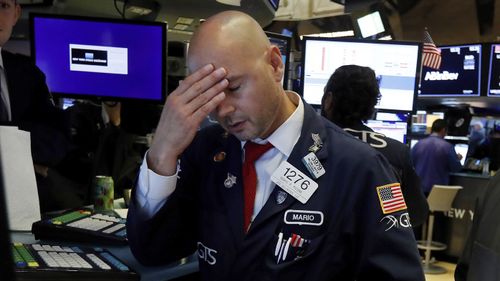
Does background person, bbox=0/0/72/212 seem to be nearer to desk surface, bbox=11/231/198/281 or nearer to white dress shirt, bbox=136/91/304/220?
desk surface, bbox=11/231/198/281

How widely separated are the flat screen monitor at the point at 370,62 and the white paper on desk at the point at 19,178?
2165 millimetres

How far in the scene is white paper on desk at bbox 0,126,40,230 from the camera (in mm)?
1556

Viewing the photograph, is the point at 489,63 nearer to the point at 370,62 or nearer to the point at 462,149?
the point at 462,149

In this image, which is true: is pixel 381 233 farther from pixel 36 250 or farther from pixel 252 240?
pixel 36 250

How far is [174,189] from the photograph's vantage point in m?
1.30

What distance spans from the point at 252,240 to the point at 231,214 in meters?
0.10

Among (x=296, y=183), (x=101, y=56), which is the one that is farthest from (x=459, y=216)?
(x=296, y=183)

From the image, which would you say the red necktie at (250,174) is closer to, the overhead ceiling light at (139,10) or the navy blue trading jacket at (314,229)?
the navy blue trading jacket at (314,229)

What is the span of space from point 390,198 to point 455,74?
5263mm

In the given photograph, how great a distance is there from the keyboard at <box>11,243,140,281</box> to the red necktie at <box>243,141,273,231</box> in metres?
0.32

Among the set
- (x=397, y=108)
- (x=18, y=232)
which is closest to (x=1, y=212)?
(x=18, y=232)

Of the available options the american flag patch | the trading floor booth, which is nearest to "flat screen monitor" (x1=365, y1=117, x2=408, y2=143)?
the american flag patch

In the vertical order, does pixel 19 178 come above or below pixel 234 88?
below

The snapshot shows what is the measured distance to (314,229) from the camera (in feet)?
3.99
